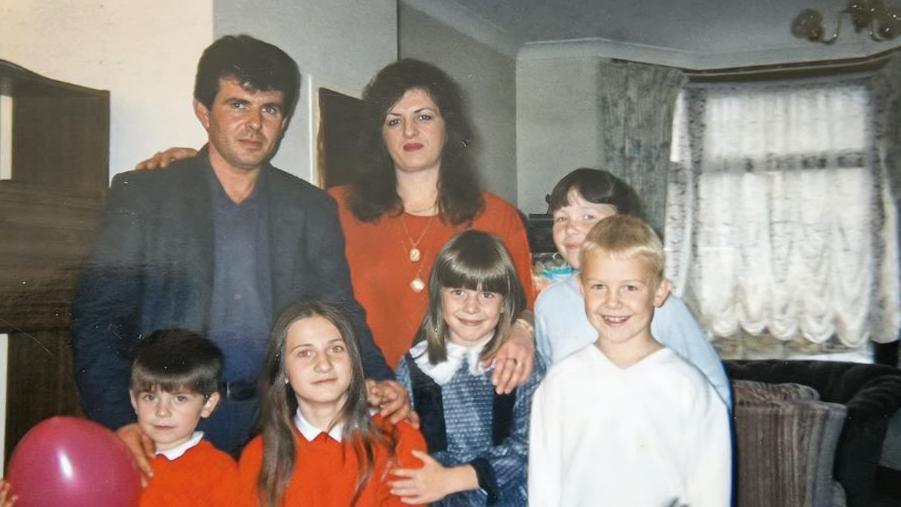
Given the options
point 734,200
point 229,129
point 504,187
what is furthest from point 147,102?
point 734,200

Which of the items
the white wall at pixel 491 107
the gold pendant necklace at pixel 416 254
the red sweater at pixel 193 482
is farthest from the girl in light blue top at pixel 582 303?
the red sweater at pixel 193 482

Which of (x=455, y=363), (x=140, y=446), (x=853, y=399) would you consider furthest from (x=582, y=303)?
(x=140, y=446)

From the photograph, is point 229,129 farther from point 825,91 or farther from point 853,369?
point 853,369

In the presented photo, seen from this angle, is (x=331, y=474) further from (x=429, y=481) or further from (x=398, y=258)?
(x=398, y=258)

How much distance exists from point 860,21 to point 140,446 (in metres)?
1.47

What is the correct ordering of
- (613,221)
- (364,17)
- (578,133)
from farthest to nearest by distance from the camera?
1. (364,17)
2. (578,133)
3. (613,221)

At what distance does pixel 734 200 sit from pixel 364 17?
79 centimetres

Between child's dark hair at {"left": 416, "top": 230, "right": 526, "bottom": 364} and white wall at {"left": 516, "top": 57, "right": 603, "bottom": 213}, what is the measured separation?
0.11 metres

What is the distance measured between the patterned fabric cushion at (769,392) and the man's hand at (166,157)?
3.57ft

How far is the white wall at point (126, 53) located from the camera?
149 cm

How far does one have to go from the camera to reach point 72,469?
4.31 ft

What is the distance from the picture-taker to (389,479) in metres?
1.36

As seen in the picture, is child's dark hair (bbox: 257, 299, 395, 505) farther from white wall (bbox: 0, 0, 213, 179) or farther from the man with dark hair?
white wall (bbox: 0, 0, 213, 179)

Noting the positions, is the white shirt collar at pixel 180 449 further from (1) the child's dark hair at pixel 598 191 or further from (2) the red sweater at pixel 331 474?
(1) the child's dark hair at pixel 598 191
